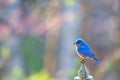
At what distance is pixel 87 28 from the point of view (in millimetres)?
4000

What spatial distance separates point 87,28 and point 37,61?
77 cm

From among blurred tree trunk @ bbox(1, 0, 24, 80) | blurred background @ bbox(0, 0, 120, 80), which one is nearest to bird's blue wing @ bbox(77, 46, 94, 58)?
blurred background @ bbox(0, 0, 120, 80)

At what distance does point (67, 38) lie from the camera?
4180 mm

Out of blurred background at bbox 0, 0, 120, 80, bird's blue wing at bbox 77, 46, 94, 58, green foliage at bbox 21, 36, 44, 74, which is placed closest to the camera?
bird's blue wing at bbox 77, 46, 94, 58

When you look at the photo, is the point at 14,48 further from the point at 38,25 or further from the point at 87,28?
the point at 87,28

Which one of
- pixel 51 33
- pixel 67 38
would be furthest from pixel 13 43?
pixel 67 38

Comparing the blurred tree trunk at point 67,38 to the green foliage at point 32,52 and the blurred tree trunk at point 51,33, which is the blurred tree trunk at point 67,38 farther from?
the green foliage at point 32,52

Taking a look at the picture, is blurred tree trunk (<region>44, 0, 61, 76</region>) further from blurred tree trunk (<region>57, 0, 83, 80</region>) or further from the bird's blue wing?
the bird's blue wing

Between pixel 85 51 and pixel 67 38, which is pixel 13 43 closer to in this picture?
pixel 67 38

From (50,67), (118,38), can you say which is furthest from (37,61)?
(118,38)

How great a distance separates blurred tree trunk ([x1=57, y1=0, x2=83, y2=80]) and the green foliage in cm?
24

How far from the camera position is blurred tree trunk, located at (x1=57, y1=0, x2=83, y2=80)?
412 cm

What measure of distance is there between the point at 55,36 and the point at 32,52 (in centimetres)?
36

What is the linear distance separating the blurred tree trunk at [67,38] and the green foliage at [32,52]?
236mm
